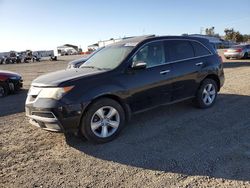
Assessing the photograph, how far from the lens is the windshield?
558 centimetres

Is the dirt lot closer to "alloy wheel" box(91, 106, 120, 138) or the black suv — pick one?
"alloy wheel" box(91, 106, 120, 138)

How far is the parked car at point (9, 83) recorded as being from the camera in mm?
10781

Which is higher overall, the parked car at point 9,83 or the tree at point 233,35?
the tree at point 233,35

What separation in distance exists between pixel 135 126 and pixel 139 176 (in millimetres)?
2083

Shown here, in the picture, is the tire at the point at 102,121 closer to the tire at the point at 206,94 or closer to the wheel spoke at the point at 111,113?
the wheel spoke at the point at 111,113

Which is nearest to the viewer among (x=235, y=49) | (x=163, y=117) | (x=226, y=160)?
(x=226, y=160)

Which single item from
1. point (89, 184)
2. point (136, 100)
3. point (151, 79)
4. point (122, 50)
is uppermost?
point (122, 50)

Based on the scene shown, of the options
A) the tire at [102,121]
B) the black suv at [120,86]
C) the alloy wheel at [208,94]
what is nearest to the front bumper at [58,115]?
the black suv at [120,86]

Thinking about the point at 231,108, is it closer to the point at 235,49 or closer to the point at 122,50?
the point at 122,50

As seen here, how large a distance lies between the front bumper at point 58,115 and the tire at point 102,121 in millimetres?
175

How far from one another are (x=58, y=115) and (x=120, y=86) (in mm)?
1237

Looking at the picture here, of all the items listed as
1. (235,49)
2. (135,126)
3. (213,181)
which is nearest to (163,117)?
(135,126)

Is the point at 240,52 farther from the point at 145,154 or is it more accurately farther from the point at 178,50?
the point at 145,154

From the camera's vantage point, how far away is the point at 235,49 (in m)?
23.4
